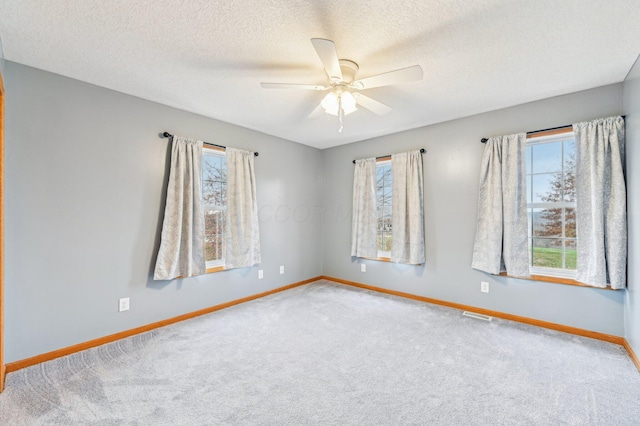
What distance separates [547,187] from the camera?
3070 millimetres

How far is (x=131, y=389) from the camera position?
1.92m

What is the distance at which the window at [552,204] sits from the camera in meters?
2.95

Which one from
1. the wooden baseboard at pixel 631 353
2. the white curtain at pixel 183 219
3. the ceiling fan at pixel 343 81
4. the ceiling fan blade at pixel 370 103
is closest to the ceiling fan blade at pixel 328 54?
the ceiling fan at pixel 343 81

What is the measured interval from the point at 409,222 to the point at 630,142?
2188 mm

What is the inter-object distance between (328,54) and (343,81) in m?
0.49

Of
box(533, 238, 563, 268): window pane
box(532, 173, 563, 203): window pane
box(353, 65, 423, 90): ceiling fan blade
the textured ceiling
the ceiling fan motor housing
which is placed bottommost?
box(533, 238, 563, 268): window pane

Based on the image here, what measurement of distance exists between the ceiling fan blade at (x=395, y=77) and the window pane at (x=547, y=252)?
8.05 feet

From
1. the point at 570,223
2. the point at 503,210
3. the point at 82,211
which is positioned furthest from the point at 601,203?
the point at 82,211

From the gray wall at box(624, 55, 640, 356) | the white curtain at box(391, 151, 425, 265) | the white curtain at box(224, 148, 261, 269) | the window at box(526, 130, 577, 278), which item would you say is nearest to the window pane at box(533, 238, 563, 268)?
the window at box(526, 130, 577, 278)

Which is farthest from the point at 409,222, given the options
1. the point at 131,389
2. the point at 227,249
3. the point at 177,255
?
the point at 131,389

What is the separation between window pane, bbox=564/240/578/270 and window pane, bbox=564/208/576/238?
74mm

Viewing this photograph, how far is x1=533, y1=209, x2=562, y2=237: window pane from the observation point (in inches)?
119

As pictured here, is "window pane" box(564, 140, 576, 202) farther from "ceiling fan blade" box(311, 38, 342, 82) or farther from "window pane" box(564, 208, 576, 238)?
"ceiling fan blade" box(311, 38, 342, 82)

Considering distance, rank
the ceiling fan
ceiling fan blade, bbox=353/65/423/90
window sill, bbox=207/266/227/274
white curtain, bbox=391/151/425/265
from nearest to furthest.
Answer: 1. the ceiling fan
2. ceiling fan blade, bbox=353/65/423/90
3. window sill, bbox=207/266/227/274
4. white curtain, bbox=391/151/425/265
